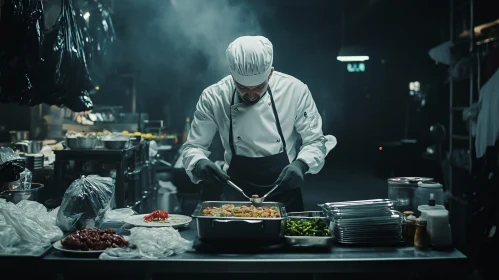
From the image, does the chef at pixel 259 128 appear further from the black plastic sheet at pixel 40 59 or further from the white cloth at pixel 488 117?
the white cloth at pixel 488 117

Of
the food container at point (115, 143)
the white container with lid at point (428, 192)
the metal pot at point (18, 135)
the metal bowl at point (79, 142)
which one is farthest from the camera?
the metal pot at point (18, 135)

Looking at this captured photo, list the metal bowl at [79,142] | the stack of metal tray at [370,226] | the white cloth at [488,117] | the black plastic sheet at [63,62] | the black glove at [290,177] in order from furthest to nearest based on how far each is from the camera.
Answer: the metal bowl at [79,142] < the white cloth at [488,117] < the black plastic sheet at [63,62] < the black glove at [290,177] < the stack of metal tray at [370,226]

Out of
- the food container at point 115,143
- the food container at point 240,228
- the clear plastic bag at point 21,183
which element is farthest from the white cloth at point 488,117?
the clear plastic bag at point 21,183

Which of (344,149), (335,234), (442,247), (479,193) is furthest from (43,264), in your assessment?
(344,149)

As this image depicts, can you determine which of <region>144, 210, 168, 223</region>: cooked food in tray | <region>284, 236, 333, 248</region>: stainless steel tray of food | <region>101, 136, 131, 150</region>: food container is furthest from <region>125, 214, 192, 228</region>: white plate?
<region>101, 136, 131, 150</region>: food container

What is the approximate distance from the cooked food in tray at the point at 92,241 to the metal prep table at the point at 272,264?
0.08 m

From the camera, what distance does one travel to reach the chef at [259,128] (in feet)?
10.8

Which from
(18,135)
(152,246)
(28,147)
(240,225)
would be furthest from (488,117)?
(18,135)

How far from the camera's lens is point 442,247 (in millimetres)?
2307

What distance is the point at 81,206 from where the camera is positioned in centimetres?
264

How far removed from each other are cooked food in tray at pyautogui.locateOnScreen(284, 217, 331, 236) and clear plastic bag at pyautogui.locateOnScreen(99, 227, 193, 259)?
53 centimetres

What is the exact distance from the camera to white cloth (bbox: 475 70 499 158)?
17.5 ft

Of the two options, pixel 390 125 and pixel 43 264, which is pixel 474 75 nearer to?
pixel 43 264

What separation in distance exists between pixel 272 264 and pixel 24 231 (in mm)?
1325
